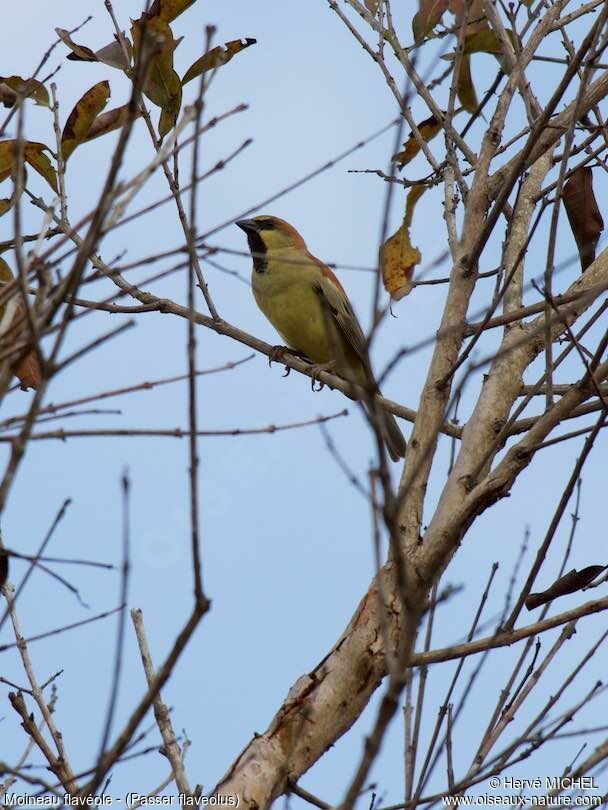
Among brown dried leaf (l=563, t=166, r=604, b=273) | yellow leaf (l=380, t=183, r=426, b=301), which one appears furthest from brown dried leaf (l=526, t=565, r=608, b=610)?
yellow leaf (l=380, t=183, r=426, b=301)

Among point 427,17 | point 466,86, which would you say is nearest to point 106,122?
point 427,17

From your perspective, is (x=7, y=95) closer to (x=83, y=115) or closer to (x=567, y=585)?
(x=83, y=115)

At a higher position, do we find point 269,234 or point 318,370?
point 269,234

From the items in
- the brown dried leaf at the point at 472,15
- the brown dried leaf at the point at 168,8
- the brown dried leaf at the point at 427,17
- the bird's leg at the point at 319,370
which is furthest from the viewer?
the bird's leg at the point at 319,370

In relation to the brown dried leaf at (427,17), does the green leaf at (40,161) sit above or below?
below

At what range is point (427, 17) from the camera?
4.14 metres

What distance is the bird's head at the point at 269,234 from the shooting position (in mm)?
6758

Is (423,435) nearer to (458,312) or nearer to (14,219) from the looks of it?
(458,312)

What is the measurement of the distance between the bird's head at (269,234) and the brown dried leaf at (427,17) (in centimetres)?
262

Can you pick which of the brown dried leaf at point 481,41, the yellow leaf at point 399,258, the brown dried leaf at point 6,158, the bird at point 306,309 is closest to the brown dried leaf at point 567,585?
the yellow leaf at point 399,258

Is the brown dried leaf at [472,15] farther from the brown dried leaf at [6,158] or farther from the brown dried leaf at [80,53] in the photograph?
the brown dried leaf at [6,158]

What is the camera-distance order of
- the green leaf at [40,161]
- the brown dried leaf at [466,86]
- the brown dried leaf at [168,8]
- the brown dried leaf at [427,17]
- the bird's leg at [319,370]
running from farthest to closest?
the bird's leg at [319,370], the brown dried leaf at [466,86], the brown dried leaf at [427,17], the green leaf at [40,161], the brown dried leaf at [168,8]

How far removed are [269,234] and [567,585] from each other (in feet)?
14.2

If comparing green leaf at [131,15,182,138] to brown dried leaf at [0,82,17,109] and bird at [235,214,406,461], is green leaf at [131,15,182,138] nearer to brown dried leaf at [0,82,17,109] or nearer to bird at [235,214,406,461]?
brown dried leaf at [0,82,17,109]
